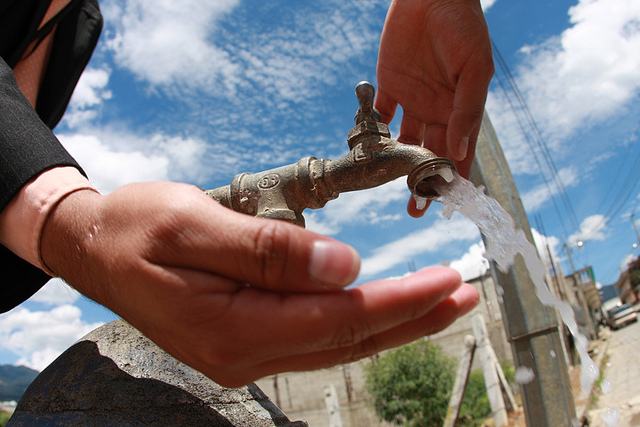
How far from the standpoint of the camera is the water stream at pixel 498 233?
5.29ft

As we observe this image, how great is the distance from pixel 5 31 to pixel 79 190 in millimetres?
1103

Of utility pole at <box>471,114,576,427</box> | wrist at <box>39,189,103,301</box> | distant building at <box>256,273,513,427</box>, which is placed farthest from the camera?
distant building at <box>256,273,513,427</box>

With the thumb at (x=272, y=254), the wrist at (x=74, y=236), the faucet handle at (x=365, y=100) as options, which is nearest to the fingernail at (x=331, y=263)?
the thumb at (x=272, y=254)

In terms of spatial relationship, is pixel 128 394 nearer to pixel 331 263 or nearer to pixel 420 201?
pixel 331 263

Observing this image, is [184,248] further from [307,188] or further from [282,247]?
[307,188]

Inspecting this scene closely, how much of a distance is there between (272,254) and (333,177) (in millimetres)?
950

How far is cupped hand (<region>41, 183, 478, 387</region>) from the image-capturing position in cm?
69

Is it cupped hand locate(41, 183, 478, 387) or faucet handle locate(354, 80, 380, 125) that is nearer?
cupped hand locate(41, 183, 478, 387)

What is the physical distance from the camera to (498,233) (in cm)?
171

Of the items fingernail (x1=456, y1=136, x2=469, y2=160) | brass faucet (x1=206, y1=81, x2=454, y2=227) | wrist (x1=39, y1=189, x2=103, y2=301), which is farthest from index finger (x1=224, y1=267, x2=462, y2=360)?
fingernail (x1=456, y1=136, x2=469, y2=160)

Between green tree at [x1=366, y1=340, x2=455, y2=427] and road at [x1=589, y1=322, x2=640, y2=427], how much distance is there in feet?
15.2

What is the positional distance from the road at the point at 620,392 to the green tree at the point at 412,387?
15.2ft

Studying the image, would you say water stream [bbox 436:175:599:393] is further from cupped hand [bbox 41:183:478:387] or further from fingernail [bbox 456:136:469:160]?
cupped hand [bbox 41:183:478:387]

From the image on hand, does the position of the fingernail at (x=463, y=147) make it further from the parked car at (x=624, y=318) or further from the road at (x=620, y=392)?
the parked car at (x=624, y=318)
